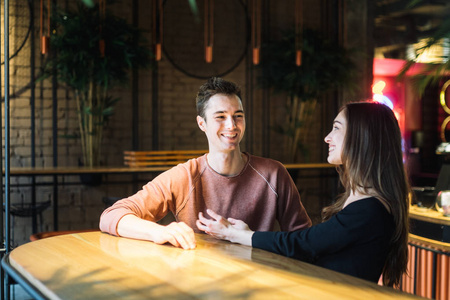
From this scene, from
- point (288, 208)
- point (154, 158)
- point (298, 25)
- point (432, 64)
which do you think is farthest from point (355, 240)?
point (298, 25)

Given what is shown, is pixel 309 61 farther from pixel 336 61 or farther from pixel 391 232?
pixel 391 232

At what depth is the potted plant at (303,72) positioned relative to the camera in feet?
21.7

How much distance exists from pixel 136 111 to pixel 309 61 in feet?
7.43

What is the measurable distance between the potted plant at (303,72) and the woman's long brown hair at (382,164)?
16.3 ft

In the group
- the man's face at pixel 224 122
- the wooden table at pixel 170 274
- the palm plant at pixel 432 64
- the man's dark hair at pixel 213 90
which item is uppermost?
the palm plant at pixel 432 64

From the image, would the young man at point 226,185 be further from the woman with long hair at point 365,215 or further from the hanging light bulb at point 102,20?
the hanging light bulb at point 102,20

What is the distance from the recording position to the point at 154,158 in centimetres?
568

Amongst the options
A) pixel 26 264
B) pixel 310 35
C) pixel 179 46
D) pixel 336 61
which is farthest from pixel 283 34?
pixel 26 264

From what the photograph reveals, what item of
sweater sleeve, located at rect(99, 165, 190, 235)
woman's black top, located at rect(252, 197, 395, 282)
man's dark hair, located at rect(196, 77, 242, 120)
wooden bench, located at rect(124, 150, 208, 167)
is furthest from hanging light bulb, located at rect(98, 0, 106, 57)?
woman's black top, located at rect(252, 197, 395, 282)

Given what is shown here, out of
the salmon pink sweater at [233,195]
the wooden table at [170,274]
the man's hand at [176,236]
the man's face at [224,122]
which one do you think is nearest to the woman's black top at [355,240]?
the wooden table at [170,274]

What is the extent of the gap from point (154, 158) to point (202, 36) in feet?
6.50

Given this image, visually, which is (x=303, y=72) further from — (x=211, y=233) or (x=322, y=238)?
(x=322, y=238)

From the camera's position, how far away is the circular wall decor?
21.7 ft

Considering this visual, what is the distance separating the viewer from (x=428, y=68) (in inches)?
109
